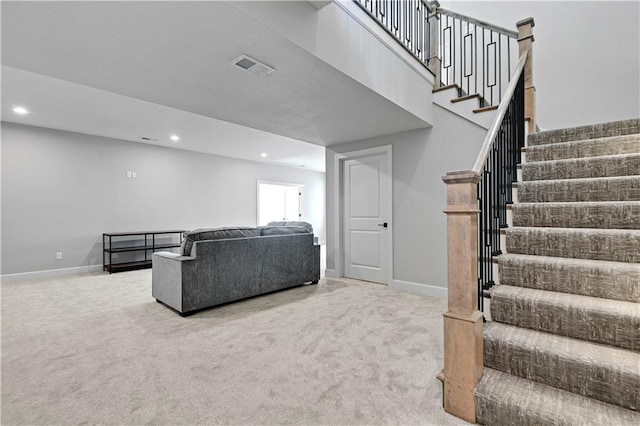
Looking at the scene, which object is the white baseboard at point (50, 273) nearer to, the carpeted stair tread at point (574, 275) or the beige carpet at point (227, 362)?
the beige carpet at point (227, 362)

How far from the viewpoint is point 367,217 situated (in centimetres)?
457

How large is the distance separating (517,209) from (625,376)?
1.29 metres

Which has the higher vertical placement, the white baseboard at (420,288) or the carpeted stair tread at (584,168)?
the carpeted stair tread at (584,168)

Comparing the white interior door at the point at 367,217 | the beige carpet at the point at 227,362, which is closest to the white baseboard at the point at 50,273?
the beige carpet at the point at 227,362

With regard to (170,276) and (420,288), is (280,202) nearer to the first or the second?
(420,288)

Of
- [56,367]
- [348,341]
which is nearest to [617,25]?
[348,341]

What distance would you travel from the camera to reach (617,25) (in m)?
3.77

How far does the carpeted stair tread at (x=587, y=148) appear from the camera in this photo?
2383 millimetres

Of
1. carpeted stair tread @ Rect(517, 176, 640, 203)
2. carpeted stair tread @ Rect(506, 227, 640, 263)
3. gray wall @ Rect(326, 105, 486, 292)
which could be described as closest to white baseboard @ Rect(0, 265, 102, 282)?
gray wall @ Rect(326, 105, 486, 292)

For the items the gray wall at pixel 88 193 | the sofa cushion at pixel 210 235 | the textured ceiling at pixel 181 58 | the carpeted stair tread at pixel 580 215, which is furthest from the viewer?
the gray wall at pixel 88 193

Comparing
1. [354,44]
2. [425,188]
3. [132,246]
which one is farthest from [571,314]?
[132,246]

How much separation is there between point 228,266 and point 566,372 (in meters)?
2.88

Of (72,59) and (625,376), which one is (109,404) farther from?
(625,376)

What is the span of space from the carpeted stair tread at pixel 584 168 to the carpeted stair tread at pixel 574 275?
2.91 feet
